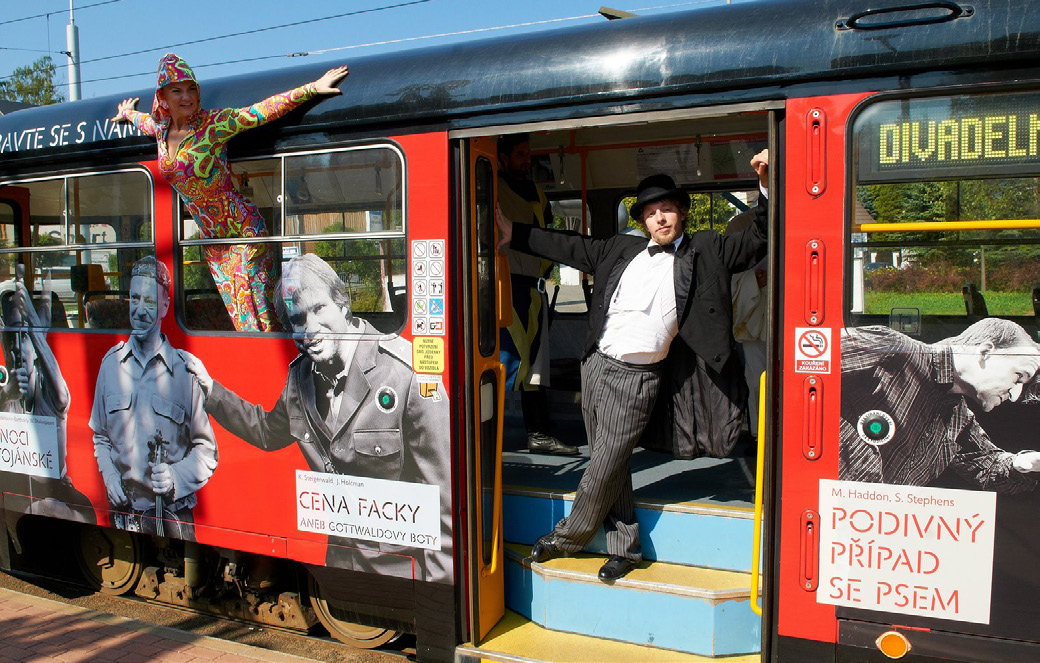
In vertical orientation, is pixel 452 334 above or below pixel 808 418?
above

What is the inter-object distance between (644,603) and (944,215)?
6.34 ft

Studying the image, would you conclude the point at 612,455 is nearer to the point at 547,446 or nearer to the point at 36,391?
the point at 547,446

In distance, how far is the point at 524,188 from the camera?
461 centimetres

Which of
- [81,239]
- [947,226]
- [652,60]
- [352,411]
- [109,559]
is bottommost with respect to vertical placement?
[109,559]

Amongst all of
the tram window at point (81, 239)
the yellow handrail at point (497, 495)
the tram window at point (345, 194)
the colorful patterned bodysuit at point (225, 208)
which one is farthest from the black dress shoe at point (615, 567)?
the tram window at point (81, 239)

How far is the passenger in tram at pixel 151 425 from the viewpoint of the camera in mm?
4031

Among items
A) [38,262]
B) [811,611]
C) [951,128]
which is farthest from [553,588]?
[38,262]

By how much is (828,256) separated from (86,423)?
378 centimetres

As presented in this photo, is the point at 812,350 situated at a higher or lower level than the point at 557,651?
higher

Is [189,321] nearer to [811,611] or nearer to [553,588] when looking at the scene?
[553,588]

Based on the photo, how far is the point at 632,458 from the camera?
477 centimetres

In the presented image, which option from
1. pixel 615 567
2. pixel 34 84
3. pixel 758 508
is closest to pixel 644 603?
pixel 615 567

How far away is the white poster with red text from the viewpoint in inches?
→ 107

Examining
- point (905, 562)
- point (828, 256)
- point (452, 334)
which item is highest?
point (828, 256)
